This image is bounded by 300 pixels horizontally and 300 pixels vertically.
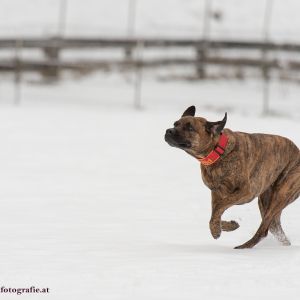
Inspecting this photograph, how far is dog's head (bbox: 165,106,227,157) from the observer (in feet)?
20.8

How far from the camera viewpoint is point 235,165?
6.40m

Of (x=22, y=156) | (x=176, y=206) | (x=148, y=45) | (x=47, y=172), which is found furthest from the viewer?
(x=148, y=45)

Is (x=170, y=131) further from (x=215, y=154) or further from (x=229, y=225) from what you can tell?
(x=229, y=225)

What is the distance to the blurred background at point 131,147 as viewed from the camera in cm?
551

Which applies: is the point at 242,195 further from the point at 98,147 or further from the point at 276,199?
the point at 98,147

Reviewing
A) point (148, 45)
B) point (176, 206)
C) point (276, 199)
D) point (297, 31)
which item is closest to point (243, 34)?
point (297, 31)

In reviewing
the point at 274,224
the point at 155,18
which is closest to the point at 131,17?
the point at 155,18

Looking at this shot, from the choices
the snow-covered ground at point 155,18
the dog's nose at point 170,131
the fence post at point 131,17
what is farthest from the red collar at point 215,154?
the snow-covered ground at point 155,18

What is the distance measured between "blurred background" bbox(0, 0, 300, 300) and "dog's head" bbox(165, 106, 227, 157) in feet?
2.75

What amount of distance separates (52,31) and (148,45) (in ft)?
15.4

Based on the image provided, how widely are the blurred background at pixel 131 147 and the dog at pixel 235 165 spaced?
386mm

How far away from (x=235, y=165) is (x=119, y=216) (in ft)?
6.97

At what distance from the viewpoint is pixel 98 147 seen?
13.0 m

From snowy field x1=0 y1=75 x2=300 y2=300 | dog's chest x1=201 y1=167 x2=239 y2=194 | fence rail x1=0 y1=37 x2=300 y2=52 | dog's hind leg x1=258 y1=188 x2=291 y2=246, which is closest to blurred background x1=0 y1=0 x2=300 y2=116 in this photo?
fence rail x1=0 y1=37 x2=300 y2=52
